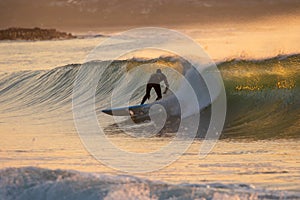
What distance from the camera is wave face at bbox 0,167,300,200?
919 cm

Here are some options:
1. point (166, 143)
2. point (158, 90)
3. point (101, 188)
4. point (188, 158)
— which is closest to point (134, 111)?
point (158, 90)

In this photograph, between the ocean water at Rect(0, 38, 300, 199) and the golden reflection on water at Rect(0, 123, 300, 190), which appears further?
the golden reflection on water at Rect(0, 123, 300, 190)

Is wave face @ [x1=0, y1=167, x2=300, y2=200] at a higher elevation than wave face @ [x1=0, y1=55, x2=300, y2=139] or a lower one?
lower

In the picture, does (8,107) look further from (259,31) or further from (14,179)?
(259,31)

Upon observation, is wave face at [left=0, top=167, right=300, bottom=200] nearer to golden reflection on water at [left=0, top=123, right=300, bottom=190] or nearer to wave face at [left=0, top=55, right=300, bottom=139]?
golden reflection on water at [left=0, top=123, right=300, bottom=190]

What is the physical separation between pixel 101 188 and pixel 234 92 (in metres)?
11.0

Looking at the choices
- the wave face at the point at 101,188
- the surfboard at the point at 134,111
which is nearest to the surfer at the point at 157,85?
the surfboard at the point at 134,111

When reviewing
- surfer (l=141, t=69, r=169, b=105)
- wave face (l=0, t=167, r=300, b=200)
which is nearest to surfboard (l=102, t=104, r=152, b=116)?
surfer (l=141, t=69, r=169, b=105)

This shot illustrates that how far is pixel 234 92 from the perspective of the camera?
20.0 metres

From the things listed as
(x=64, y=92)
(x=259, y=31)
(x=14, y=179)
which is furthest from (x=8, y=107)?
(x=259, y=31)

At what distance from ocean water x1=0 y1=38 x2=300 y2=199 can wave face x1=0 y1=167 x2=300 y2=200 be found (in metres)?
0.01

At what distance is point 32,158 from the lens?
489 inches

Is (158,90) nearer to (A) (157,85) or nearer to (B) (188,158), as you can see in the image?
(A) (157,85)

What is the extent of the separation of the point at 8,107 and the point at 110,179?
461 inches
